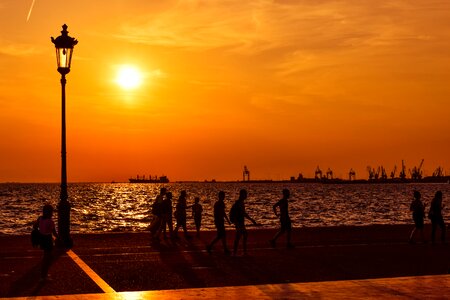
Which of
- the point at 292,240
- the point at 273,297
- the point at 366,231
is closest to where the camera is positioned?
the point at 273,297

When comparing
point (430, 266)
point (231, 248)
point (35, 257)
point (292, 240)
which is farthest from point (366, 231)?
point (35, 257)

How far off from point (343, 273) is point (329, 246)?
663cm

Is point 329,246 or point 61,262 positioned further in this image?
point 329,246

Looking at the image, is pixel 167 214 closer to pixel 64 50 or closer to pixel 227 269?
pixel 64 50

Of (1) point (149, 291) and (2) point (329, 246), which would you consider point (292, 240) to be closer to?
(2) point (329, 246)

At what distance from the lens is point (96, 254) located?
20734 millimetres

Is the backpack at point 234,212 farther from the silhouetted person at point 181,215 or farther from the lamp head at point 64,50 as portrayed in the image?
the lamp head at point 64,50

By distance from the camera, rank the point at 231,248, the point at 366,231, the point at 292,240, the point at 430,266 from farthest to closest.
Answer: the point at 366,231
the point at 292,240
the point at 231,248
the point at 430,266

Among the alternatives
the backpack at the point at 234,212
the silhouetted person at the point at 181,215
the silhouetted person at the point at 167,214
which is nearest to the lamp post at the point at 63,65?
the silhouetted person at the point at 167,214

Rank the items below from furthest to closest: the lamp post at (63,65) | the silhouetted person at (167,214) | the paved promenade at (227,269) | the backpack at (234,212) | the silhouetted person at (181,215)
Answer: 1. the silhouetted person at (181,215)
2. the silhouetted person at (167,214)
3. the lamp post at (63,65)
4. the backpack at (234,212)
5. the paved promenade at (227,269)

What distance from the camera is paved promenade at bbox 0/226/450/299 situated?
1386cm

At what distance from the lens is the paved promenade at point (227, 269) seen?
1386 centimetres

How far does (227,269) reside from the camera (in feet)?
57.3

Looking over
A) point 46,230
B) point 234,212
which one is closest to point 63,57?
point 234,212
